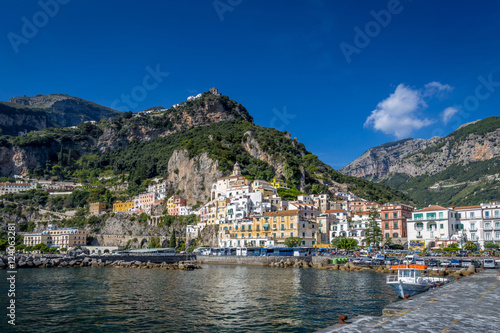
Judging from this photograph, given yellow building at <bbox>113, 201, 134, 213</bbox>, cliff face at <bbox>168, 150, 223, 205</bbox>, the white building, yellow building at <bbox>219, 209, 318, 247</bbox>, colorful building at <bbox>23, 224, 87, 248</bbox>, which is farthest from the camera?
yellow building at <bbox>113, 201, 134, 213</bbox>

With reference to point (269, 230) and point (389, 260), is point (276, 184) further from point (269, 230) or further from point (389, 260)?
point (389, 260)

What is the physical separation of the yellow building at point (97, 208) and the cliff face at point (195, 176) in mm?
25126

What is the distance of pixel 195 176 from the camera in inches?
4734

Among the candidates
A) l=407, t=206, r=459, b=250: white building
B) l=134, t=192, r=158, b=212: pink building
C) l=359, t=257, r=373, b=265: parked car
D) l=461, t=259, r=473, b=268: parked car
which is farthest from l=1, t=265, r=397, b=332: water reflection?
l=134, t=192, r=158, b=212: pink building

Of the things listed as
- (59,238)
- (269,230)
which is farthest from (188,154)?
(269,230)

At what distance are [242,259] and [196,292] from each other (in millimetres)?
39364

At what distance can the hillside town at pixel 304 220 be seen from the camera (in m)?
70.8

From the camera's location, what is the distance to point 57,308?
2908cm

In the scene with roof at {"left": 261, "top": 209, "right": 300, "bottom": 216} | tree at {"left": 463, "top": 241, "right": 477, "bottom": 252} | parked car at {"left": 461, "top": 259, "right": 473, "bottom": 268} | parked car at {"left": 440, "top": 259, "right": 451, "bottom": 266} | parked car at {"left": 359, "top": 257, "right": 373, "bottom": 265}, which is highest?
roof at {"left": 261, "top": 209, "right": 300, "bottom": 216}

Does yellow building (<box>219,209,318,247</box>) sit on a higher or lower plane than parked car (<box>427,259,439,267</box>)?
higher

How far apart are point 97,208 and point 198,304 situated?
11172 cm

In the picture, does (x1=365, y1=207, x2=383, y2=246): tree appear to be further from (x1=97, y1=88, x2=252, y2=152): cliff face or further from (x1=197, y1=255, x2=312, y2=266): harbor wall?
(x1=97, y1=88, x2=252, y2=152): cliff face

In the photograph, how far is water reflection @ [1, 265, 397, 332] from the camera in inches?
918

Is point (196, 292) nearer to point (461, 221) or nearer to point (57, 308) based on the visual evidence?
point (57, 308)
